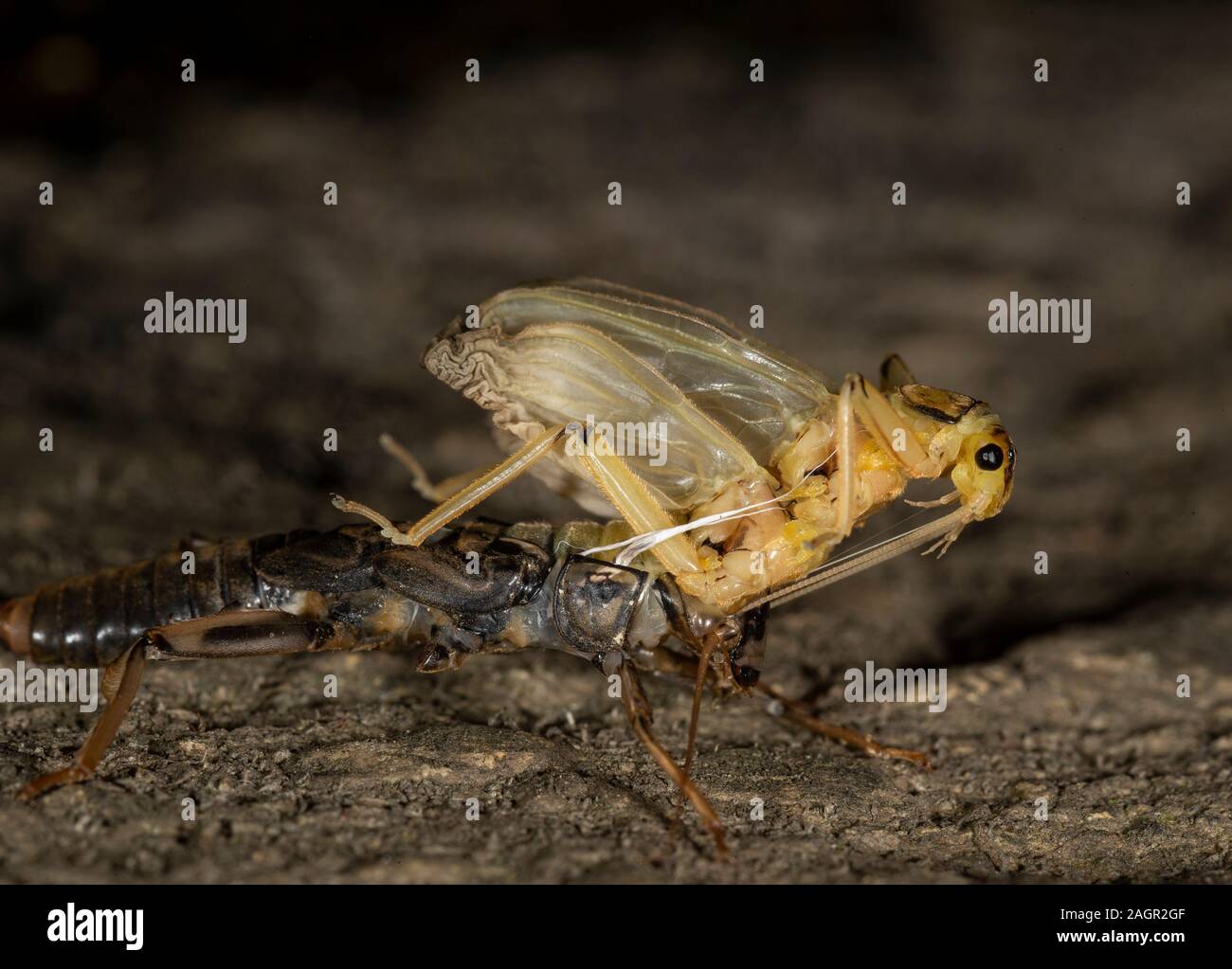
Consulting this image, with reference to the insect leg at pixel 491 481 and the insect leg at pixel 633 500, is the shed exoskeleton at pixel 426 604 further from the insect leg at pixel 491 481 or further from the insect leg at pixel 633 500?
→ the insect leg at pixel 491 481

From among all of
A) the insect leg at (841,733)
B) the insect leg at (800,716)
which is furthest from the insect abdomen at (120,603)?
the insect leg at (841,733)

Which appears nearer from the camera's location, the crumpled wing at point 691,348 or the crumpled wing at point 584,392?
the crumpled wing at point 584,392

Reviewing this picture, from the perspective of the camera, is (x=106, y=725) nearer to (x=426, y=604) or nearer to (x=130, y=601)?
(x=130, y=601)

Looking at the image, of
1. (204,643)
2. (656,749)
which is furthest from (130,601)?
(656,749)

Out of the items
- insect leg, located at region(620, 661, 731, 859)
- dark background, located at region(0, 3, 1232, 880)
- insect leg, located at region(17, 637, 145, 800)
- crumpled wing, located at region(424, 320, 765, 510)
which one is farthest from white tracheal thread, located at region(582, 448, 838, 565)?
insect leg, located at region(17, 637, 145, 800)

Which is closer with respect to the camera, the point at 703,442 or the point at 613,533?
the point at 703,442

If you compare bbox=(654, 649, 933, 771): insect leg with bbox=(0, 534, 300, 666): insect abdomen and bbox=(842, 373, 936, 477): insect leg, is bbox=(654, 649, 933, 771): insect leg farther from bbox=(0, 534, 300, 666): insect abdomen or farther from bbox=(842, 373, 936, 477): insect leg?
bbox=(0, 534, 300, 666): insect abdomen

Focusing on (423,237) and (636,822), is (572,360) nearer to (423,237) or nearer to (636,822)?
(636,822)
